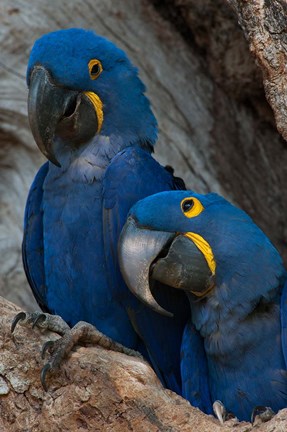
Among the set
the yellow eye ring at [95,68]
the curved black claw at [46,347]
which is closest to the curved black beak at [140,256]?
the curved black claw at [46,347]

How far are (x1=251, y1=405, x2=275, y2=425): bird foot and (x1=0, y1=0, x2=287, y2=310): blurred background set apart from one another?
1.48 m

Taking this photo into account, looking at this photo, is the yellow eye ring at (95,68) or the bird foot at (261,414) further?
the yellow eye ring at (95,68)

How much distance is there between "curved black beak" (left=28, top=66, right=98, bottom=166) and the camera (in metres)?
3.19

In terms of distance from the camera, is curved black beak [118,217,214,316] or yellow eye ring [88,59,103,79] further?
yellow eye ring [88,59,103,79]

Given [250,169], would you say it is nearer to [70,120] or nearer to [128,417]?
[70,120]

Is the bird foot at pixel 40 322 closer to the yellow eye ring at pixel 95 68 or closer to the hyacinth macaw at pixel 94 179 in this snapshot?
the hyacinth macaw at pixel 94 179

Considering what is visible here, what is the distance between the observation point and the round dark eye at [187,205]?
10.3ft

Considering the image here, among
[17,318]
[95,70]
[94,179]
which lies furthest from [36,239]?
[17,318]

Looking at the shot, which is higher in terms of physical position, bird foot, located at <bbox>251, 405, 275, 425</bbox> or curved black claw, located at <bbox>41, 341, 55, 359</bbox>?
bird foot, located at <bbox>251, 405, 275, 425</bbox>

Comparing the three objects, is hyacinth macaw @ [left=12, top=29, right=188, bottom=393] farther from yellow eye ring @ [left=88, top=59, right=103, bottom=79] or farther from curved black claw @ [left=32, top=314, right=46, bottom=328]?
curved black claw @ [left=32, top=314, right=46, bottom=328]

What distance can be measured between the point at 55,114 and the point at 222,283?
0.87 m

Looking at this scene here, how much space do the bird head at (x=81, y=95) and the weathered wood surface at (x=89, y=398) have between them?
2.89ft

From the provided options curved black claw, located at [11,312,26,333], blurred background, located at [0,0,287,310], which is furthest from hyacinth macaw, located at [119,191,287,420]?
blurred background, located at [0,0,287,310]

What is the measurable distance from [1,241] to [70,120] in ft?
3.21
